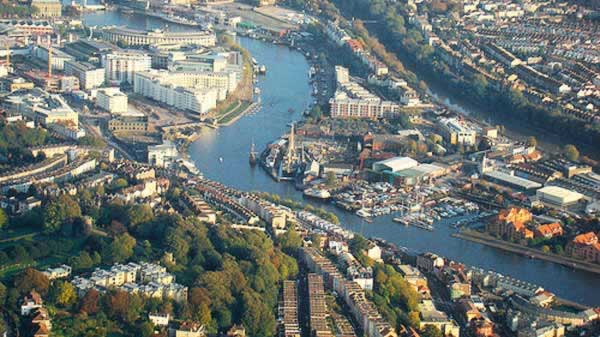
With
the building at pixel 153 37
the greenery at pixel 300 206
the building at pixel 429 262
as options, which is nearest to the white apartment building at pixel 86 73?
the building at pixel 153 37

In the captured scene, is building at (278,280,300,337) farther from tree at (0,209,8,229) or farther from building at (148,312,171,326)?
tree at (0,209,8,229)

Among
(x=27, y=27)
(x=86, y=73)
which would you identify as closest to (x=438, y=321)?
(x=86, y=73)

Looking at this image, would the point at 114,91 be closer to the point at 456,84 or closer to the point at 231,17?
the point at 456,84

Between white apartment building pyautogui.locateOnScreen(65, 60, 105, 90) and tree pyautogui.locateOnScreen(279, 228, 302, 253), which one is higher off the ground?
tree pyautogui.locateOnScreen(279, 228, 302, 253)

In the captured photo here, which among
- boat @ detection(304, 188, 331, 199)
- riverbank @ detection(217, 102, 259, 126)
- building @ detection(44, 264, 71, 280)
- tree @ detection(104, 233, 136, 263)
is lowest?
boat @ detection(304, 188, 331, 199)

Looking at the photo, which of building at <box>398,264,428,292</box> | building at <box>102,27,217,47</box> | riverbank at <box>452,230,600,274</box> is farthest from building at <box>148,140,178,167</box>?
building at <box>102,27,217,47</box>

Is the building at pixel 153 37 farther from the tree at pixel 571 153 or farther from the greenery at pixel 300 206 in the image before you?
the greenery at pixel 300 206

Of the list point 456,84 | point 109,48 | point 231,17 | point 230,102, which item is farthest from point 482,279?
point 231,17

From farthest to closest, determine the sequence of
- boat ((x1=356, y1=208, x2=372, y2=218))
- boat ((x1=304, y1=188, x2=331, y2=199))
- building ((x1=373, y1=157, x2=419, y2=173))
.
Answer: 1. building ((x1=373, y1=157, x2=419, y2=173))
2. boat ((x1=304, y1=188, x2=331, y2=199))
3. boat ((x1=356, y1=208, x2=372, y2=218))
